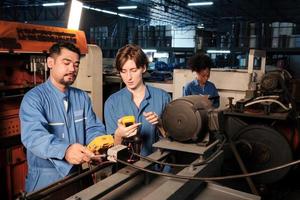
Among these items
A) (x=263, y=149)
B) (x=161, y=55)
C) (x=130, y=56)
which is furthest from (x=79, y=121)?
(x=161, y=55)

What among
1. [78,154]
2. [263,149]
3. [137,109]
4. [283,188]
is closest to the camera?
[78,154]

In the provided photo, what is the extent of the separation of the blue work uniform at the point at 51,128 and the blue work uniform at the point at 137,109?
0.10 meters

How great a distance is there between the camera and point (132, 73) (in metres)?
1.38

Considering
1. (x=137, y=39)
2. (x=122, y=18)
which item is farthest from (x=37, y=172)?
(x=122, y=18)

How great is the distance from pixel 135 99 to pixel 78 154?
510mm

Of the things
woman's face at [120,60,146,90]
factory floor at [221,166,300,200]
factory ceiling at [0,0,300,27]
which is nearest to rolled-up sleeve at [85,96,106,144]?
woman's face at [120,60,146,90]

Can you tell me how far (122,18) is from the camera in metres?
12.6

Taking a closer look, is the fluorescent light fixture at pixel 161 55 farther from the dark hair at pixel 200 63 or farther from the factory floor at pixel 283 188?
the factory floor at pixel 283 188

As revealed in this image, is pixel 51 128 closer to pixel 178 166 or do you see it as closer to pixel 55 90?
pixel 55 90

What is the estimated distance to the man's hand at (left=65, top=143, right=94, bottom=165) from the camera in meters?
1.02

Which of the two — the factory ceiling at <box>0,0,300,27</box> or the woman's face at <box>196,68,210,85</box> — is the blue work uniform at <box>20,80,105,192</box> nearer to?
the woman's face at <box>196,68,210,85</box>

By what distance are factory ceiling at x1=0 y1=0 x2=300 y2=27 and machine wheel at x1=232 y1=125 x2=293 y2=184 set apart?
25.5 ft

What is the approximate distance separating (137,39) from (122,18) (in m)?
5.00

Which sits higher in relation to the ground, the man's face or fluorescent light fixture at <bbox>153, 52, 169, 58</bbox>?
fluorescent light fixture at <bbox>153, 52, 169, 58</bbox>
